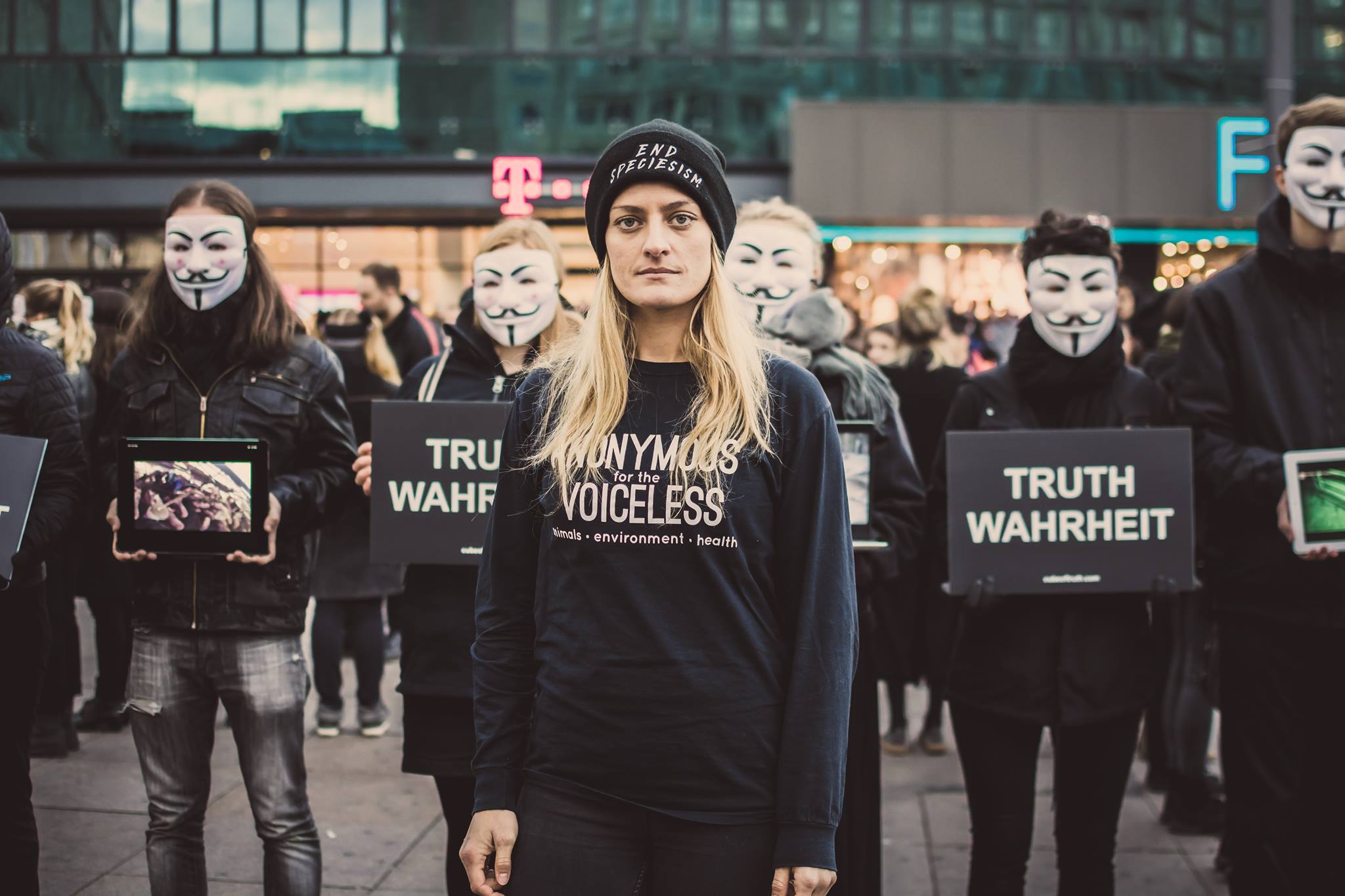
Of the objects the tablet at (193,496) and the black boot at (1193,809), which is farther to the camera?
the black boot at (1193,809)

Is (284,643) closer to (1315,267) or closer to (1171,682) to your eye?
(1315,267)

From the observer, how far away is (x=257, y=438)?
3559 millimetres

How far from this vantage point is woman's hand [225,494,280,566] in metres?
3.45

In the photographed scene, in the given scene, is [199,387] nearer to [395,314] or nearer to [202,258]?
[202,258]

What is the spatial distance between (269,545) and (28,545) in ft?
2.15

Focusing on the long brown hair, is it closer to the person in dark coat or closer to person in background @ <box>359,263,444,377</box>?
the person in dark coat

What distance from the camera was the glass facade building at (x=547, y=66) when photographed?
18.7 metres

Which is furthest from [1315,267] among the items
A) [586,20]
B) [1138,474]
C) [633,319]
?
[586,20]

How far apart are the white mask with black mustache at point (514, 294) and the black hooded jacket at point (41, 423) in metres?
1.25

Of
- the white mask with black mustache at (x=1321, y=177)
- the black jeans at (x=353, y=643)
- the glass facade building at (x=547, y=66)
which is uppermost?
the glass facade building at (x=547, y=66)

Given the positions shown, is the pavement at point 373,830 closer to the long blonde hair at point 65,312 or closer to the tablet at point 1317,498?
the tablet at point 1317,498

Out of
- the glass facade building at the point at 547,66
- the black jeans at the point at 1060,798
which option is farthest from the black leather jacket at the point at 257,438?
the glass facade building at the point at 547,66

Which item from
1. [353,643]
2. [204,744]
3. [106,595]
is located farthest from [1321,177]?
[106,595]

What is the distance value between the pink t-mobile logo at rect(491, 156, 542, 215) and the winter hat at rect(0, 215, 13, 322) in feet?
49.0
